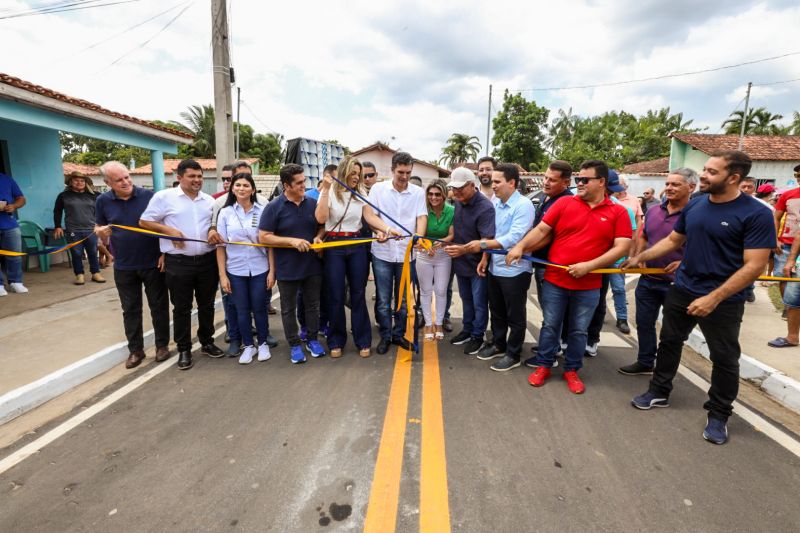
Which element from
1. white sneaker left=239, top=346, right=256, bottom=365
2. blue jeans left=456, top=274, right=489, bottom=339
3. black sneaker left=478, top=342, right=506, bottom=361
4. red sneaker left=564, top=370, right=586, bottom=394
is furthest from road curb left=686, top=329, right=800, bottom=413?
white sneaker left=239, top=346, right=256, bottom=365

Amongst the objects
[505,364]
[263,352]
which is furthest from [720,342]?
[263,352]

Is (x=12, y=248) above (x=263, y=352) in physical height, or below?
above

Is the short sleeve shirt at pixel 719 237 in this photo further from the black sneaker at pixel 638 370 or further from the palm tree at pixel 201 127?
the palm tree at pixel 201 127

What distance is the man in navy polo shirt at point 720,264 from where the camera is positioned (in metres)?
2.67

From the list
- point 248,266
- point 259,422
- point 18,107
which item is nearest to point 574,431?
point 259,422

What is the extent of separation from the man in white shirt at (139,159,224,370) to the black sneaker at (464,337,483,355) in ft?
8.86

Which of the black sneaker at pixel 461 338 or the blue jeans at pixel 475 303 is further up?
the blue jeans at pixel 475 303

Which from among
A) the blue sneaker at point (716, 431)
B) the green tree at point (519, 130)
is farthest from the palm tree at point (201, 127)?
the blue sneaker at point (716, 431)

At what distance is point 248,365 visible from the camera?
4.15 metres

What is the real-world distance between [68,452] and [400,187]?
327 centimetres

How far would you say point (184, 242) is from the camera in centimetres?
402

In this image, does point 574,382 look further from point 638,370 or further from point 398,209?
point 398,209

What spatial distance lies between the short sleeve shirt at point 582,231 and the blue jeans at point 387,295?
1492 mm

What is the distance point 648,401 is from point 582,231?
55.6 inches
